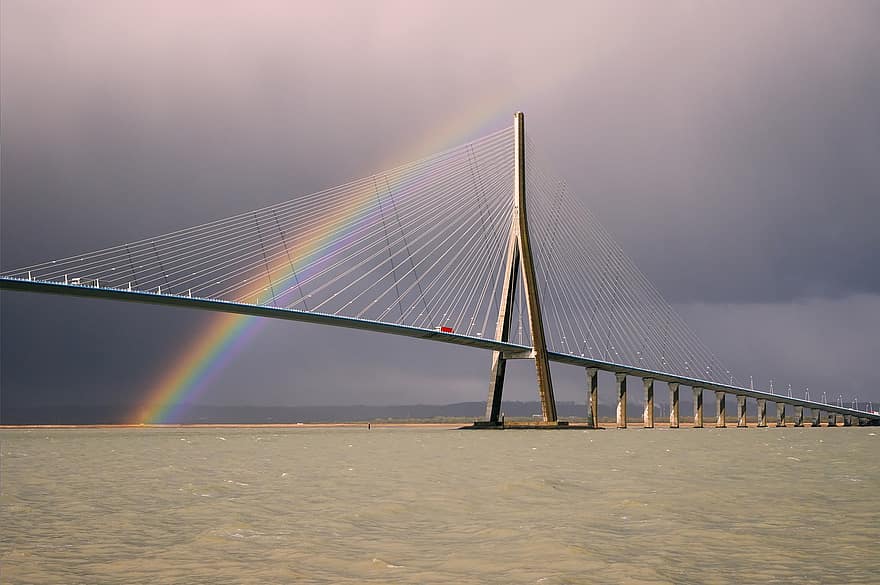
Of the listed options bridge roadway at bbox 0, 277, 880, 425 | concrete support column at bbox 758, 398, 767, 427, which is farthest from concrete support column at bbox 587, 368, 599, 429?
concrete support column at bbox 758, 398, 767, 427

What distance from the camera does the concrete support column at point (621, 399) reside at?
96.8 m

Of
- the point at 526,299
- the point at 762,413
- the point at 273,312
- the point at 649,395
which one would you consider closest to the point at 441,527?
the point at 273,312

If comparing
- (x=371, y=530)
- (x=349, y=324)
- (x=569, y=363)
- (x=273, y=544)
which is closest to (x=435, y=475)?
(x=371, y=530)

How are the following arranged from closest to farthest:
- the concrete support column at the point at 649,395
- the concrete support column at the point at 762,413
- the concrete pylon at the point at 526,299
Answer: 1. the concrete pylon at the point at 526,299
2. the concrete support column at the point at 649,395
3. the concrete support column at the point at 762,413

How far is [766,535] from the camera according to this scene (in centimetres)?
1082

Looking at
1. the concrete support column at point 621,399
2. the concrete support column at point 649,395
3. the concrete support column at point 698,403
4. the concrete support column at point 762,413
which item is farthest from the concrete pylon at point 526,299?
the concrete support column at point 762,413

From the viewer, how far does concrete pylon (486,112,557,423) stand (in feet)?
227

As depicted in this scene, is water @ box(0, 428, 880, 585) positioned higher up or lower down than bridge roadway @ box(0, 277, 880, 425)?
lower down

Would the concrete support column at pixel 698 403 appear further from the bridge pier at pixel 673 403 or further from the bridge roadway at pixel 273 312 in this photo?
the bridge roadway at pixel 273 312

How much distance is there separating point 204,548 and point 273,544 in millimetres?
782

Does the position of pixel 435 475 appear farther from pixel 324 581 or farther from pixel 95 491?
pixel 324 581

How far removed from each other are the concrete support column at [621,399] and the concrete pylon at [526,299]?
21.9 metres

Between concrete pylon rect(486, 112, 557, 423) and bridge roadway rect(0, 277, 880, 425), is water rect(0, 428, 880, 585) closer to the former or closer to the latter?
bridge roadway rect(0, 277, 880, 425)

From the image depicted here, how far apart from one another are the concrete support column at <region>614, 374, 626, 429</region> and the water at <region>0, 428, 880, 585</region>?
249 feet
